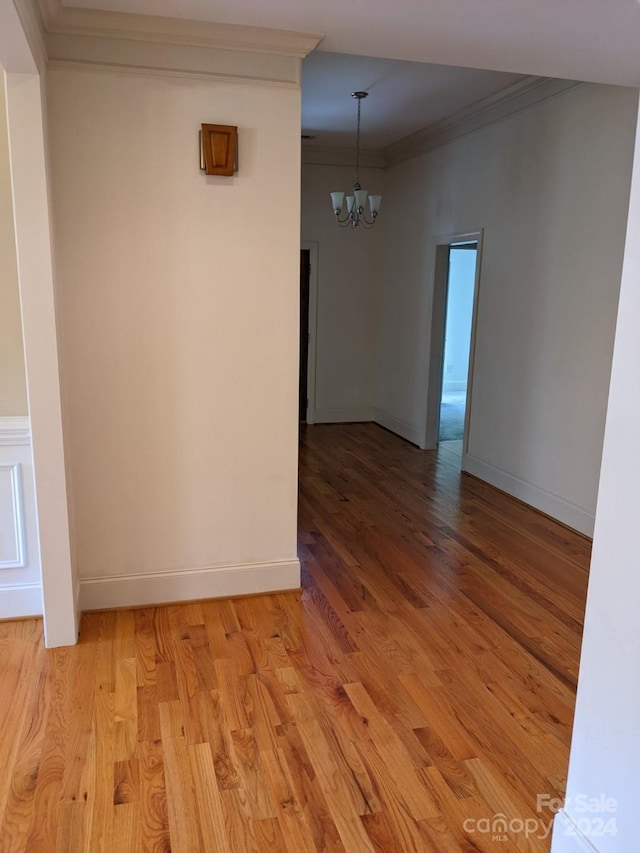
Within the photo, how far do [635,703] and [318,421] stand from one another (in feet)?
18.7

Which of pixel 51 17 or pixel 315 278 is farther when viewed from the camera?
pixel 315 278

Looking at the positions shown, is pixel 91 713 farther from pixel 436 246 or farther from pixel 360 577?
pixel 436 246

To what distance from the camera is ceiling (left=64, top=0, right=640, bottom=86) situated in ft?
7.73

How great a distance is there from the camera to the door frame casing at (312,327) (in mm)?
6691

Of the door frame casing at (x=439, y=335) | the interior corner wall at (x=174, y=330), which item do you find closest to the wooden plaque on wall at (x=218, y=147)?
the interior corner wall at (x=174, y=330)

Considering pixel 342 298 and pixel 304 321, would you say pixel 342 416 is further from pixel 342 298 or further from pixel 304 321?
pixel 342 298

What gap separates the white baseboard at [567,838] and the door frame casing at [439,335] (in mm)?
3819

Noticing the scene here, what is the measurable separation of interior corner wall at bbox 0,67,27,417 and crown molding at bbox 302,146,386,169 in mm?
4267

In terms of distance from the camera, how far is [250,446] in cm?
306

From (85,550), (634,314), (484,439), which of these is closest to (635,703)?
(634,314)

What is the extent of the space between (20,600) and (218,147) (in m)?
2.15

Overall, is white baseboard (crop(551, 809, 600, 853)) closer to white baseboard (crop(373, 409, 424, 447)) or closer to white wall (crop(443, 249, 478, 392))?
white baseboard (crop(373, 409, 424, 447))

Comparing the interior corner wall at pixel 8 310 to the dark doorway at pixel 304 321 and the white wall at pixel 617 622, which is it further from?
the dark doorway at pixel 304 321

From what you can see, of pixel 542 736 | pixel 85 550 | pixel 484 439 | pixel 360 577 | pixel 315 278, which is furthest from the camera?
pixel 315 278
